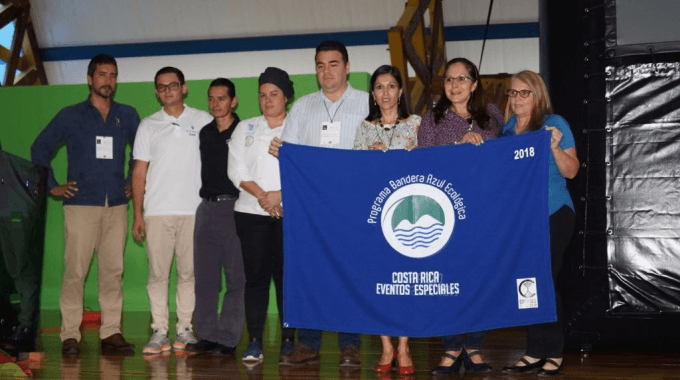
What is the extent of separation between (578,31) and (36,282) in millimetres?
3302

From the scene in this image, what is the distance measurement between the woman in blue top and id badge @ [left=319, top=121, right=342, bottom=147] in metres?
0.90

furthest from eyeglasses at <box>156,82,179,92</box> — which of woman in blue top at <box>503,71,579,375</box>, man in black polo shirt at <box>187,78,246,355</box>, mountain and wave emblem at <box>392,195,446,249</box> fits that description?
woman in blue top at <box>503,71,579,375</box>

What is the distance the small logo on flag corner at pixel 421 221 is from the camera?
3510 mm

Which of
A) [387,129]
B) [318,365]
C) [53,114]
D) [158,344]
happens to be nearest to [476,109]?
[387,129]

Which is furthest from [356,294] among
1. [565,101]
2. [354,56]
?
[354,56]

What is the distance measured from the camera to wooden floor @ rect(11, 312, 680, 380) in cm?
360

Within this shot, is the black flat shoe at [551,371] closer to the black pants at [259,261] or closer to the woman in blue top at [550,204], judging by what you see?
the woman in blue top at [550,204]

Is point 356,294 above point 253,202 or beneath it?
beneath

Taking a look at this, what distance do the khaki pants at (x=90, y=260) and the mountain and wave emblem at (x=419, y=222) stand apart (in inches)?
80.3

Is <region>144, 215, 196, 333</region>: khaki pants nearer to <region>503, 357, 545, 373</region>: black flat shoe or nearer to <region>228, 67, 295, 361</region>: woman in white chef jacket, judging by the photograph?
<region>228, 67, 295, 361</region>: woman in white chef jacket

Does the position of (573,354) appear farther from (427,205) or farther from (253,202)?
(253,202)

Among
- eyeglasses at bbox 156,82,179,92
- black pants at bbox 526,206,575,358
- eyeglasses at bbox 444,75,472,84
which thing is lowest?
black pants at bbox 526,206,575,358

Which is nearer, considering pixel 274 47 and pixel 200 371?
pixel 200 371

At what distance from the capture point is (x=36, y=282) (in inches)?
164
